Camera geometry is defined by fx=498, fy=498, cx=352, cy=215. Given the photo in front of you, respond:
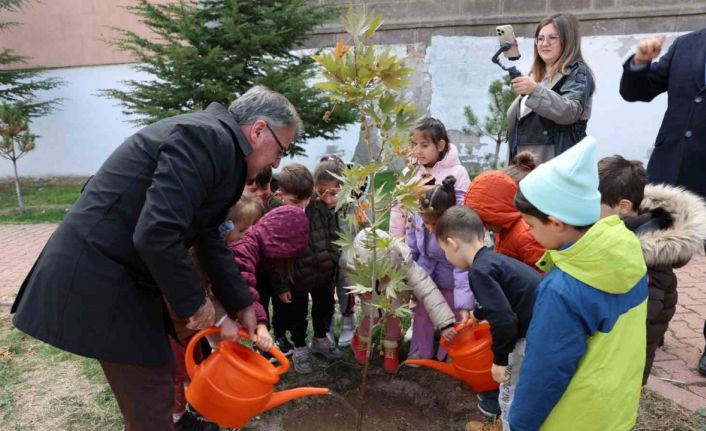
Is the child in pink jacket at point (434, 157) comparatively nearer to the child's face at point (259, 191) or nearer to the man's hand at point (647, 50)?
the child's face at point (259, 191)

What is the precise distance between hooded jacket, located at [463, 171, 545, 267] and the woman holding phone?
687mm

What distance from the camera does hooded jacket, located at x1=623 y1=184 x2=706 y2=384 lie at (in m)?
2.20

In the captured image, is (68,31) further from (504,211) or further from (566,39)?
(504,211)

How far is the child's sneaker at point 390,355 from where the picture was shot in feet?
9.60

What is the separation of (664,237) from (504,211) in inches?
28.0

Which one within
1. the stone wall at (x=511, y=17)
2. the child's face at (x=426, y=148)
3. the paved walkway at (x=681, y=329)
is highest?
the stone wall at (x=511, y=17)

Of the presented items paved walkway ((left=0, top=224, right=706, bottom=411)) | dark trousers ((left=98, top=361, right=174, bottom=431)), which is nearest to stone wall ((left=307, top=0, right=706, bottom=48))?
paved walkway ((left=0, top=224, right=706, bottom=411))

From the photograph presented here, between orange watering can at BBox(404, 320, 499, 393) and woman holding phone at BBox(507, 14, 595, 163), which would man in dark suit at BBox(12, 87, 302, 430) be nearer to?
orange watering can at BBox(404, 320, 499, 393)

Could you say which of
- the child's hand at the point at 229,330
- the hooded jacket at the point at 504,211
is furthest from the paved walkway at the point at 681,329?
the child's hand at the point at 229,330

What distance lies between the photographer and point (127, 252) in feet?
5.34

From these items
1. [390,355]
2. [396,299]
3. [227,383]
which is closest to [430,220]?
[396,299]

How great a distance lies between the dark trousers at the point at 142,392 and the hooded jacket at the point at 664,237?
211 centimetres

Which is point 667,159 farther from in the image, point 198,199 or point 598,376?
point 198,199

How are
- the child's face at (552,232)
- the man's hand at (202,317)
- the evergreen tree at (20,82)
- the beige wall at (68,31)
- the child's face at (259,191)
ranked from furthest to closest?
the evergreen tree at (20,82) < the beige wall at (68,31) < the child's face at (259,191) < the man's hand at (202,317) < the child's face at (552,232)
